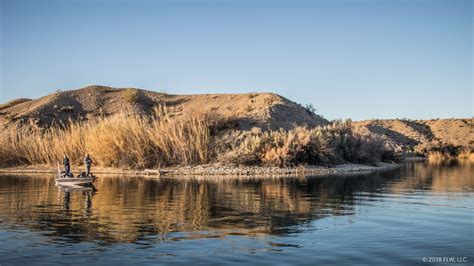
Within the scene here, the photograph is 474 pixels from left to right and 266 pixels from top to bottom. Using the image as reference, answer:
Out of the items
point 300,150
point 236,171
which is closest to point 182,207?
point 236,171

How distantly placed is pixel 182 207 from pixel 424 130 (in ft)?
294

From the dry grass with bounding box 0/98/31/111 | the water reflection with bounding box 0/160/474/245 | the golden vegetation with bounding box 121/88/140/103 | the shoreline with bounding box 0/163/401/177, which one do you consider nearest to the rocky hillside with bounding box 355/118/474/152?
the golden vegetation with bounding box 121/88/140/103

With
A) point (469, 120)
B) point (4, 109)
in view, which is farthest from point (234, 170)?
point (469, 120)

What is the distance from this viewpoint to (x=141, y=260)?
1003cm

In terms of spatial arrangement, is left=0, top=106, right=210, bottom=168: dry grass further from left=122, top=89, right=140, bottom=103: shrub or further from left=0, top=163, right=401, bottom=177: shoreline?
left=122, top=89, right=140, bottom=103: shrub

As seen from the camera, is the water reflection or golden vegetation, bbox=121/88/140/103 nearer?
the water reflection

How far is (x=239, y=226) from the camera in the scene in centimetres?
1377

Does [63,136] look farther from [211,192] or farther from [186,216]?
[186,216]

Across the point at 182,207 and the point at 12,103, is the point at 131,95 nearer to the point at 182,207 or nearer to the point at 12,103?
the point at 12,103

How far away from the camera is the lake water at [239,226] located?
10422mm

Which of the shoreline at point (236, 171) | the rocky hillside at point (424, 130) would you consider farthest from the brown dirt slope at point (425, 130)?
the shoreline at point (236, 171)

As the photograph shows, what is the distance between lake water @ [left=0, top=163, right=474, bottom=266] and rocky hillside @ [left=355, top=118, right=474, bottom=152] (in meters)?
66.1

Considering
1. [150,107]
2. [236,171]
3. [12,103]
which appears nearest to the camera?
[236,171]

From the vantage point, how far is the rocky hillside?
87.8 meters
